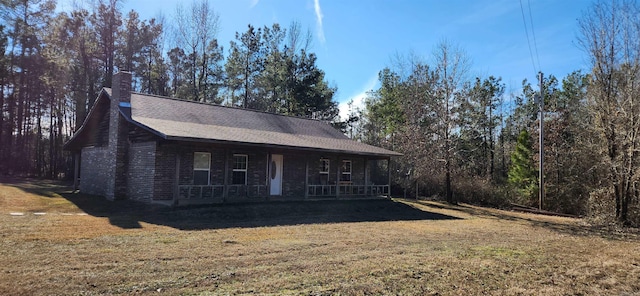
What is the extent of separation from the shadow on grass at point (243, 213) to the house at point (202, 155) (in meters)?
0.86

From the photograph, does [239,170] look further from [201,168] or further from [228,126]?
[228,126]

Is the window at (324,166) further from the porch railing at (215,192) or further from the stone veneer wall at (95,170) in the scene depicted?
the stone veneer wall at (95,170)

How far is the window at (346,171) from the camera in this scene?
20328 mm

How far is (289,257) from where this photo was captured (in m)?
6.98

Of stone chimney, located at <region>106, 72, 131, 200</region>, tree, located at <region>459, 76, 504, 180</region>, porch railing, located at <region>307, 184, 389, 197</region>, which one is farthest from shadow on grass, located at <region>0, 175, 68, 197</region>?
tree, located at <region>459, 76, 504, 180</region>

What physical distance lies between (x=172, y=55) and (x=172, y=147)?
26.5 meters

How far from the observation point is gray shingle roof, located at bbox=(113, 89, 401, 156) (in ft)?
47.1

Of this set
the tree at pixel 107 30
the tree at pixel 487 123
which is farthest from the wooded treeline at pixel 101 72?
the tree at pixel 487 123

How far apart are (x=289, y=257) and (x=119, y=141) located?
11683 millimetres

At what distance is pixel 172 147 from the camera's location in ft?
48.1

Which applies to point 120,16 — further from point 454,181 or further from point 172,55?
point 454,181

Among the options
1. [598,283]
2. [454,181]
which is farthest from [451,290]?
[454,181]

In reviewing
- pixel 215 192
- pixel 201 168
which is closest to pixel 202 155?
pixel 201 168

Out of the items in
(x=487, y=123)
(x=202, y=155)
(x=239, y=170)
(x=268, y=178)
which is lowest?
(x=268, y=178)
